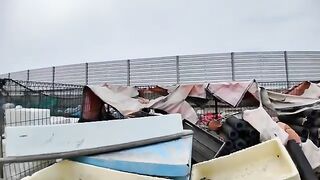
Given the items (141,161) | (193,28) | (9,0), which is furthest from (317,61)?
(141,161)

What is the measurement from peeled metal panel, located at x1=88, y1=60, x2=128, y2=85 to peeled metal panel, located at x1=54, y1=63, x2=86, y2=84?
279mm

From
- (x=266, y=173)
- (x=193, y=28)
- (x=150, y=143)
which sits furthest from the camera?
(x=193, y=28)

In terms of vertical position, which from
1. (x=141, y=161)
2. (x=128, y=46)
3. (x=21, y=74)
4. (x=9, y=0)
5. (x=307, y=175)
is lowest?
(x=307, y=175)

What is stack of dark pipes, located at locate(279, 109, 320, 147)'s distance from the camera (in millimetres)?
3369

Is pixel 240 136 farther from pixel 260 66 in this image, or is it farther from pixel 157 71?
pixel 157 71

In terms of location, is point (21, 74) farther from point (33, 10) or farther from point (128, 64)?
point (33, 10)

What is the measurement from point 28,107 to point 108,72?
7.27m

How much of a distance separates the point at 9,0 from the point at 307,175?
20.3 ft

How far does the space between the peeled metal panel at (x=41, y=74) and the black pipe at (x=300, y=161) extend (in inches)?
376

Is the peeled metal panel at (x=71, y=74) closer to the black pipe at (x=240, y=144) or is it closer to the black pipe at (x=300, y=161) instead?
the black pipe at (x=240, y=144)

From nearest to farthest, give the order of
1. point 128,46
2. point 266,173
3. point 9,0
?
point 266,173 < point 9,0 < point 128,46

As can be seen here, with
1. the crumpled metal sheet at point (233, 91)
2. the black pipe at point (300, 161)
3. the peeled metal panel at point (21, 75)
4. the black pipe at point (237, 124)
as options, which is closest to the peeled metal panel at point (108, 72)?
the peeled metal panel at point (21, 75)

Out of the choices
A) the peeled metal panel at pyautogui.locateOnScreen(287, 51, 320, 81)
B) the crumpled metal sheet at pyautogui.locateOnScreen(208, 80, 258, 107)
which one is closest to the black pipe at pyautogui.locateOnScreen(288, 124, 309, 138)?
the crumpled metal sheet at pyautogui.locateOnScreen(208, 80, 258, 107)

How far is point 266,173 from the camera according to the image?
2205 millimetres
